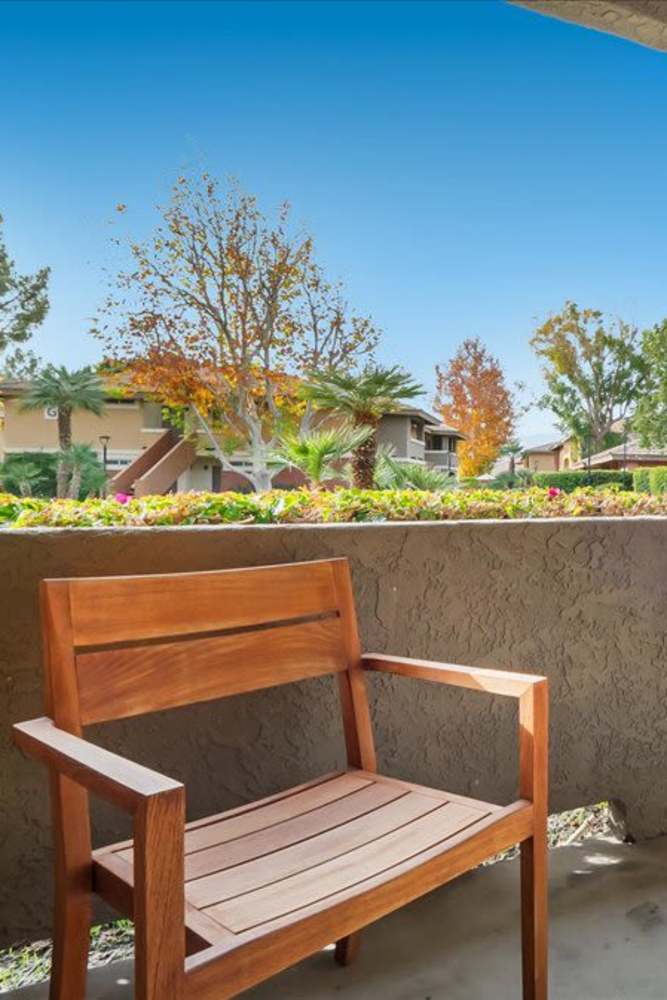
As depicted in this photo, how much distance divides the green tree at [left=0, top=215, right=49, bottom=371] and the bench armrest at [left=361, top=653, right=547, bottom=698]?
786 cm

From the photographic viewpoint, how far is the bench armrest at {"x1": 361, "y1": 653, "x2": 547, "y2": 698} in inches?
50.5

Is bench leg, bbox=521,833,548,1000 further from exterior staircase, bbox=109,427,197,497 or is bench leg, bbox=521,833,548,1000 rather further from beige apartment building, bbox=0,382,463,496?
beige apartment building, bbox=0,382,463,496

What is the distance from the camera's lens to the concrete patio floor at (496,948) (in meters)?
1.43

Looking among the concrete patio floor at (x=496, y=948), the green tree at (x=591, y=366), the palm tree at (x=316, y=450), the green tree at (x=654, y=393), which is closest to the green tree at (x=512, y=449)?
the green tree at (x=591, y=366)

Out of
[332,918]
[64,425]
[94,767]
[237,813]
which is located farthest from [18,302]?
[332,918]

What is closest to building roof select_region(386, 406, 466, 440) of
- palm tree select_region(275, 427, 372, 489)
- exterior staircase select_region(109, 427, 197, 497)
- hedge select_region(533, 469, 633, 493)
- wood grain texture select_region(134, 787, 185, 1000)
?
hedge select_region(533, 469, 633, 493)

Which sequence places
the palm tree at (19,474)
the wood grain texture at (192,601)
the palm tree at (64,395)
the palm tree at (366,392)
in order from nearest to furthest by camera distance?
the wood grain texture at (192,601) → the palm tree at (366,392) → the palm tree at (19,474) → the palm tree at (64,395)

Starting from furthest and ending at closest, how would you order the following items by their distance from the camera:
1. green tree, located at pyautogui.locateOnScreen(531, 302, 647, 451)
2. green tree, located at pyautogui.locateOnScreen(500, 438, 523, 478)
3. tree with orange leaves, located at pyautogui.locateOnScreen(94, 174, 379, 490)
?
green tree, located at pyautogui.locateOnScreen(500, 438, 523, 478)
green tree, located at pyautogui.locateOnScreen(531, 302, 647, 451)
tree with orange leaves, located at pyautogui.locateOnScreen(94, 174, 379, 490)

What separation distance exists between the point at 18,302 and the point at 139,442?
336 cm

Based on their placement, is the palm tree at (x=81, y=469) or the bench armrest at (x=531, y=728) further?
the palm tree at (x=81, y=469)

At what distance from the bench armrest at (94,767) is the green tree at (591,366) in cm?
1479

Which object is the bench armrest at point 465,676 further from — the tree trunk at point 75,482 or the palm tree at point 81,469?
the palm tree at point 81,469

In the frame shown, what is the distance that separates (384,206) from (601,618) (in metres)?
14.0

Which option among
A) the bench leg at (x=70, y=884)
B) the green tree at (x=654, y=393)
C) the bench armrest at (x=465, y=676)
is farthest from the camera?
the green tree at (x=654, y=393)
